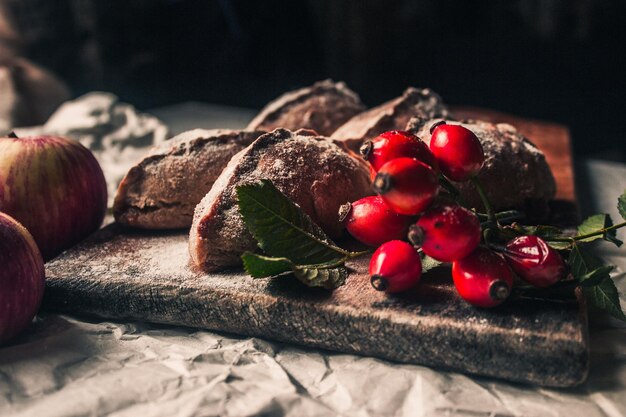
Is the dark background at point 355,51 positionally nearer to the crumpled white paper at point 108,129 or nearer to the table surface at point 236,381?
the crumpled white paper at point 108,129

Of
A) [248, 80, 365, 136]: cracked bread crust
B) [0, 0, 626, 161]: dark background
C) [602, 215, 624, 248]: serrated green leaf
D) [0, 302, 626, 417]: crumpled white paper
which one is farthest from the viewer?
[0, 0, 626, 161]: dark background

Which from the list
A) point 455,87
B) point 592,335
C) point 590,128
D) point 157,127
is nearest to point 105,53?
point 157,127

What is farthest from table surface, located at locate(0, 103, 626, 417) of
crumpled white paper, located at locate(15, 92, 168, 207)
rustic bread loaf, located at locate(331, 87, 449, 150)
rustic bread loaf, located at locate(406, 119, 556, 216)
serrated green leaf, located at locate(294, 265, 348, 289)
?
crumpled white paper, located at locate(15, 92, 168, 207)

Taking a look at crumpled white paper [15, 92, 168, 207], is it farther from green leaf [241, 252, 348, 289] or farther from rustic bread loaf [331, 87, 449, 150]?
green leaf [241, 252, 348, 289]

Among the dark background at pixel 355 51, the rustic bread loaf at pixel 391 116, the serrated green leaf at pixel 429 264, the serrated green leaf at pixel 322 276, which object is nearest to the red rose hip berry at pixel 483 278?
the serrated green leaf at pixel 429 264

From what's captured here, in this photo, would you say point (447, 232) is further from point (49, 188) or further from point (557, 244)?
point (49, 188)
